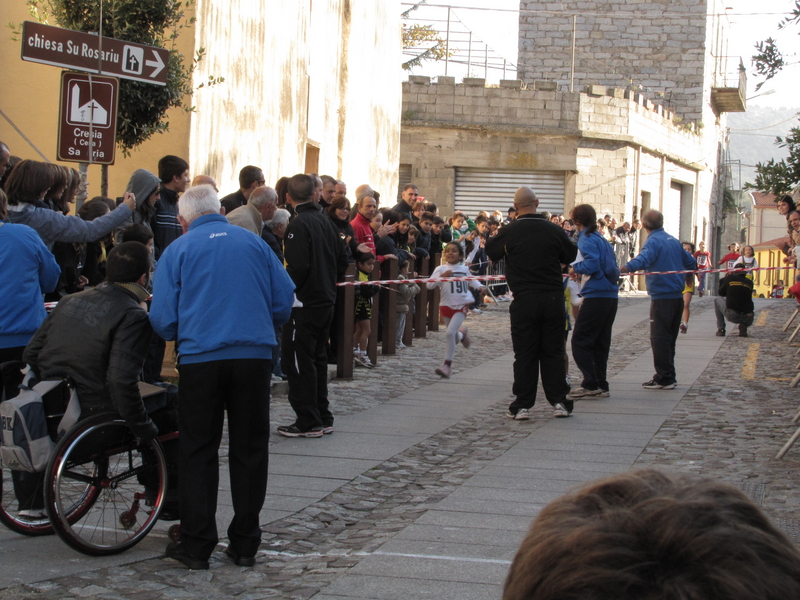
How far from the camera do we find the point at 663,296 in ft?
35.7

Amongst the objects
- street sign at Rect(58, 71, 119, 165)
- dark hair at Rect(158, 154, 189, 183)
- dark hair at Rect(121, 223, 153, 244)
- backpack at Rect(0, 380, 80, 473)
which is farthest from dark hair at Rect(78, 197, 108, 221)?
backpack at Rect(0, 380, 80, 473)

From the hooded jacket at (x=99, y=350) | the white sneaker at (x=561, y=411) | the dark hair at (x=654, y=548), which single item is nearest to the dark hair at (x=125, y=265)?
the hooded jacket at (x=99, y=350)

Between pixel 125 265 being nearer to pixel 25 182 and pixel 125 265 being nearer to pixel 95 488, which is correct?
pixel 95 488

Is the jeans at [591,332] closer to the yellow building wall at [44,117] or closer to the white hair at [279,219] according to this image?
the white hair at [279,219]

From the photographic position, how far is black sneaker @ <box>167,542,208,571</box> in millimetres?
4723

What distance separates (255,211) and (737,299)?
1137 centimetres

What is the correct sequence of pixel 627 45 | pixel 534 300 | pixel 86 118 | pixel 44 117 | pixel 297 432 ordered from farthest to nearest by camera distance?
pixel 627 45
pixel 44 117
pixel 534 300
pixel 297 432
pixel 86 118

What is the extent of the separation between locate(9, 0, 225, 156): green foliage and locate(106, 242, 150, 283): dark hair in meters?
5.29

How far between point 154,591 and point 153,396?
1112mm

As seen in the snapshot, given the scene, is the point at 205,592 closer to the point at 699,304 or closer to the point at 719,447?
the point at 719,447

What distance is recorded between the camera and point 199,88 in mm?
12109

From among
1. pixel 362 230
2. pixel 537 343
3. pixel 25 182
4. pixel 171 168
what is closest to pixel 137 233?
pixel 25 182

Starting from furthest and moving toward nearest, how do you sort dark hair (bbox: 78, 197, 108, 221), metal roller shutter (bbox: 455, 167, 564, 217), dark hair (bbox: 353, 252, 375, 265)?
1. metal roller shutter (bbox: 455, 167, 564, 217)
2. dark hair (bbox: 353, 252, 375, 265)
3. dark hair (bbox: 78, 197, 108, 221)

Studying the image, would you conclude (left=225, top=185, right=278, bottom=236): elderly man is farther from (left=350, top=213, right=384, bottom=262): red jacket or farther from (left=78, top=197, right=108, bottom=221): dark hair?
(left=350, top=213, right=384, bottom=262): red jacket
